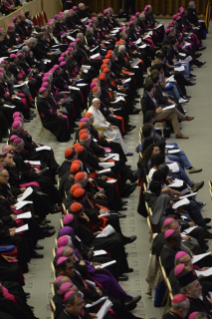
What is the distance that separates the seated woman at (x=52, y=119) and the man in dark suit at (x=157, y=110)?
1577 millimetres

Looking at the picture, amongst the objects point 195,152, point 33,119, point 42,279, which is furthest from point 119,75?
→ point 42,279

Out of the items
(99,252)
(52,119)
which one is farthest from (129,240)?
(52,119)

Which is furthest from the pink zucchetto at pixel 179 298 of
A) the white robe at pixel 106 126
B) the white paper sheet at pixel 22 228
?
the white robe at pixel 106 126

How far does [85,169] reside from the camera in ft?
25.5

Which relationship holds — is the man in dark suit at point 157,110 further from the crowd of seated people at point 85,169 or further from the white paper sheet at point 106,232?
the white paper sheet at point 106,232

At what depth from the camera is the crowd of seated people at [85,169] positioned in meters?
5.70

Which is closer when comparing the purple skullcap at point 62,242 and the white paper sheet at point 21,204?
the purple skullcap at point 62,242

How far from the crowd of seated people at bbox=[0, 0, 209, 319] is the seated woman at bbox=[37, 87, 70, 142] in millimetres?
20

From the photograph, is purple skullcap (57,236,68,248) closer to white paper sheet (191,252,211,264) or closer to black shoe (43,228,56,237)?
white paper sheet (191,252,211,264)

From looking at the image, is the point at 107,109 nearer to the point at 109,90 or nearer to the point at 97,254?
the point at 109,90

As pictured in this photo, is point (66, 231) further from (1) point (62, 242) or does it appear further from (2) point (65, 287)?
(2) point (65, 287)

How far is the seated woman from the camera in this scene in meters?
10.4

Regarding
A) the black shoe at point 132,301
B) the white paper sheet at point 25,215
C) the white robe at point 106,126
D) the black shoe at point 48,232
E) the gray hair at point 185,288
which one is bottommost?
the black shoe at point 48,232

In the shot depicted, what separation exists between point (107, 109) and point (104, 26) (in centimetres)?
768
